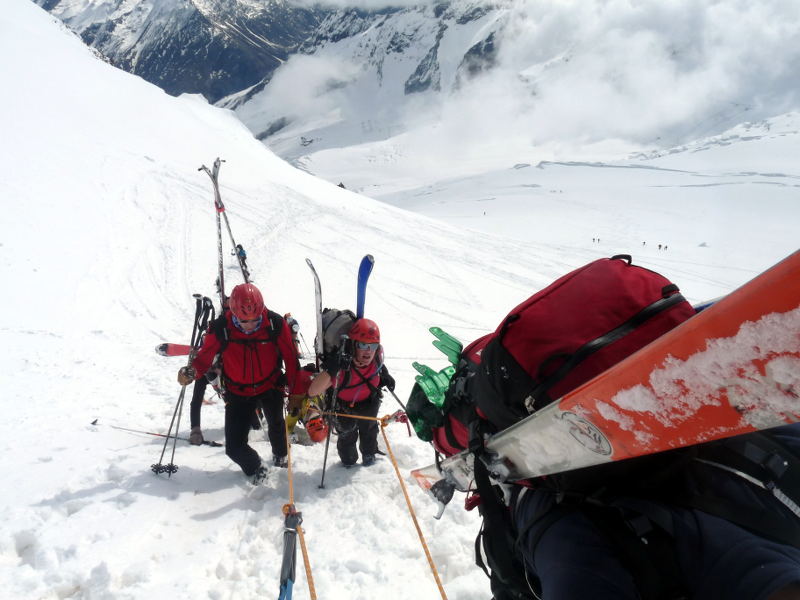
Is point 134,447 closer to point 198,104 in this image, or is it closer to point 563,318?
point 563,318

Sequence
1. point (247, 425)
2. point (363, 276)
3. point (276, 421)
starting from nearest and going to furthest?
point (247, 425) → point (276, 421) → point (363, 276)

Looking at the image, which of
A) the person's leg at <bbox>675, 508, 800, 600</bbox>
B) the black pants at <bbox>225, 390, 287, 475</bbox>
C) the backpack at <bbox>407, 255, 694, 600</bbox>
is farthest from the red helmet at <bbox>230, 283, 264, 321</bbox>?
the person's leg at <bbox>675, 508, 800, 600</bbox>

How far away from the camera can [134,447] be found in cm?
480

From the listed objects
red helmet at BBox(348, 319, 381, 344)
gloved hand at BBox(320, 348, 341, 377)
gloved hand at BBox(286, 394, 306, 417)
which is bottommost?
gloved hand at BBox(286, 394, 306, 417)

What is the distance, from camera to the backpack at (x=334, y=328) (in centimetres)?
466

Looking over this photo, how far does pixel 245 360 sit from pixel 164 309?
22.1 feet

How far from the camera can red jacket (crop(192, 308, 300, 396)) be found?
14.4 feet

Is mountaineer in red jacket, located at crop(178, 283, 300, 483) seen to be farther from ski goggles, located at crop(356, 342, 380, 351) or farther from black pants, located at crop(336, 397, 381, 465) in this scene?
black pants, located at crop(336, 397, 381, 465)

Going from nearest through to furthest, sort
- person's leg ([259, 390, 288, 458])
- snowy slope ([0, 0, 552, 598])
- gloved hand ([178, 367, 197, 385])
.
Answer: snowy slope ([0, 0, 552, 598]), gloved hand ([178, 367, 197, 385]), person's leg ([259, 390, 288, 458])

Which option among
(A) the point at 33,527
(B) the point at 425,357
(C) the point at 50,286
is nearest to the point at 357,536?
(A) the point at 33,527

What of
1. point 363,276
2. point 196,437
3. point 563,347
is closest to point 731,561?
point 563,347

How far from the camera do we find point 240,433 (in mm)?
4445

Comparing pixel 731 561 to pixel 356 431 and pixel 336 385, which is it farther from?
pixel 356 431

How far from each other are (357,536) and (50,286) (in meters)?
8.98
